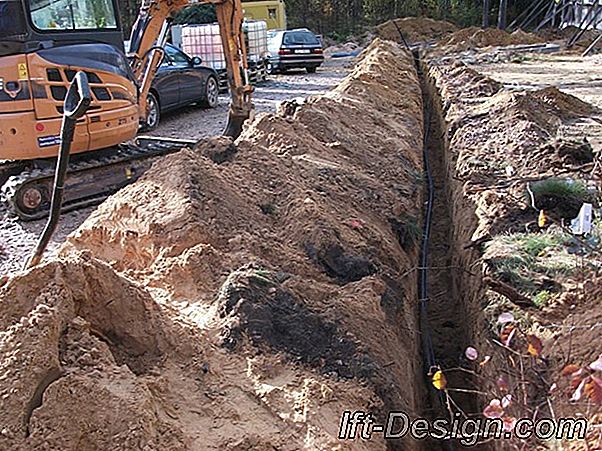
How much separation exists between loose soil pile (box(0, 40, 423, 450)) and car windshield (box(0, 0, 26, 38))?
11.7 feet

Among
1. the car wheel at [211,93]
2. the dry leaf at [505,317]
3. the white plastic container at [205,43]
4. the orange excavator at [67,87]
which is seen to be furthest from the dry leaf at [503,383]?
the white plastic container at [205,43]

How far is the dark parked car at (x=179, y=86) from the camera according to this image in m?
15.9

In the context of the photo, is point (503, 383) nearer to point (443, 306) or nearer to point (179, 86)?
point (443, 306)

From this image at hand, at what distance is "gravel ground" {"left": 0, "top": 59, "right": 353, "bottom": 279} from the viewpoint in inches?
336

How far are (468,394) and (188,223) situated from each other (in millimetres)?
2682

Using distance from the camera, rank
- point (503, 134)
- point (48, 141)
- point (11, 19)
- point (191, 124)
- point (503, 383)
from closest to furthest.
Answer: point (503, 383) → point (11, 19) → point (48, 141) → point (503, 134) → point (191, 124)

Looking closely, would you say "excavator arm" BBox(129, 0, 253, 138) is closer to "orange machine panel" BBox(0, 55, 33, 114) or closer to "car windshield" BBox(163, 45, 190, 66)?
"orange machine panel" BBox(0, 55, 33, 114)

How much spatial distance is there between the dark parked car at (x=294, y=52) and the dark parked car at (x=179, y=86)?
9.60 meters

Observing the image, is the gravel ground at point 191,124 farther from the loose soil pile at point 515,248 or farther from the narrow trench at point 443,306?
the loose soil pile at point 515,248

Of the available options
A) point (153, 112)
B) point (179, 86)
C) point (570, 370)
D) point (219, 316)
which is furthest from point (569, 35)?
point (570, 370)

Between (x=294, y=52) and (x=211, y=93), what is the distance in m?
10.1

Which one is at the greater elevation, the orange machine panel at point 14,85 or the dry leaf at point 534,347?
the orange machine panel at point 14,85

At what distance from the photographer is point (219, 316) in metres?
4.60

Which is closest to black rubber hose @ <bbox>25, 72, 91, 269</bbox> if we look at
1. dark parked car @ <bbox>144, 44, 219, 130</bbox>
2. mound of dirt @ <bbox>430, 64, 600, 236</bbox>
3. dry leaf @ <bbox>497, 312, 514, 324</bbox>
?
dry leaf @ <bbox>497, 312, 514, 324</bbox>
